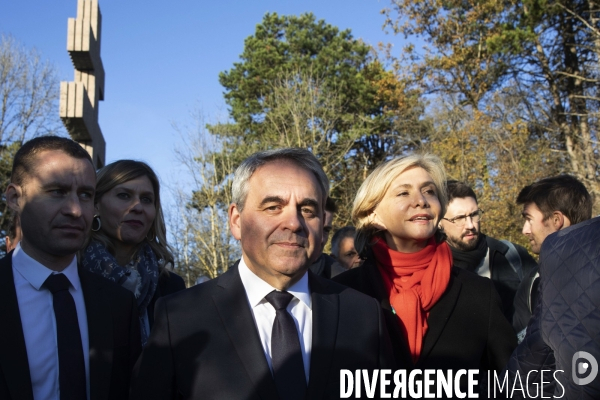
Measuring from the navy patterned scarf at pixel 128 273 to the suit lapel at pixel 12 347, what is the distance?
83 cm

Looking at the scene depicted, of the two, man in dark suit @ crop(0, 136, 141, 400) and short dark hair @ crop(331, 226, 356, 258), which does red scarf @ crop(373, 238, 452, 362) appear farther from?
short dark hair @ crop(331, 226, 356, 258)

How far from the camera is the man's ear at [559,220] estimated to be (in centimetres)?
421

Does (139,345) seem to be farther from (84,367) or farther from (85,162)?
(85,162)

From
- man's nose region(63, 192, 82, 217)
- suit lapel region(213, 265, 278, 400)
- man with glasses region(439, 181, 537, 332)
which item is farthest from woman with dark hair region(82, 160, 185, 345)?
man with glasses region(439, 181, 537, 332)

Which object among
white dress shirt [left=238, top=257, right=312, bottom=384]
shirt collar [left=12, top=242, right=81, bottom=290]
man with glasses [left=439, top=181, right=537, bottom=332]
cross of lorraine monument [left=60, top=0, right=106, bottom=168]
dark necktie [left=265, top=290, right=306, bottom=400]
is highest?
cross of lorraine monument [left=60, top=0, right=106, bottom=168]

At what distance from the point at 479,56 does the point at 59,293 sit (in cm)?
2739

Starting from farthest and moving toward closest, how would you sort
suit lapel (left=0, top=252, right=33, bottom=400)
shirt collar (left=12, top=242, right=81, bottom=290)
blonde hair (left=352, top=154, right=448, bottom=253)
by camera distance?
blonde hair (left=352, top=154, right=448, bottom=253)
shirt collar (left=12, top=242, right=81, bottom=290)
suit lapel (left=0, top=252, right=33, bottom=400)

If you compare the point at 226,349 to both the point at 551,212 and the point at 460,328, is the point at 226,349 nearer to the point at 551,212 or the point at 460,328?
the point at 460,328

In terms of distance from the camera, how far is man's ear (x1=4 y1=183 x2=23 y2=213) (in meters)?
2.95

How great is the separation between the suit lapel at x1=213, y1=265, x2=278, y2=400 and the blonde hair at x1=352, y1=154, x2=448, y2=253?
1.15 m

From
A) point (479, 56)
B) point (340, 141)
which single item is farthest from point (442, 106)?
point (340, 141)

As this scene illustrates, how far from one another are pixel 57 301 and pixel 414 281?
68.6 inches

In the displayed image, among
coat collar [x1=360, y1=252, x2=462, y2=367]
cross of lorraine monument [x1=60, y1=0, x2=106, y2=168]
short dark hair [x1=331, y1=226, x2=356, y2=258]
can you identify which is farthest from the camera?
cross of lorraine monument [x1=60, y1=0, x2=106, y2=168]

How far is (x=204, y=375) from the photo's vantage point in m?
2.37
